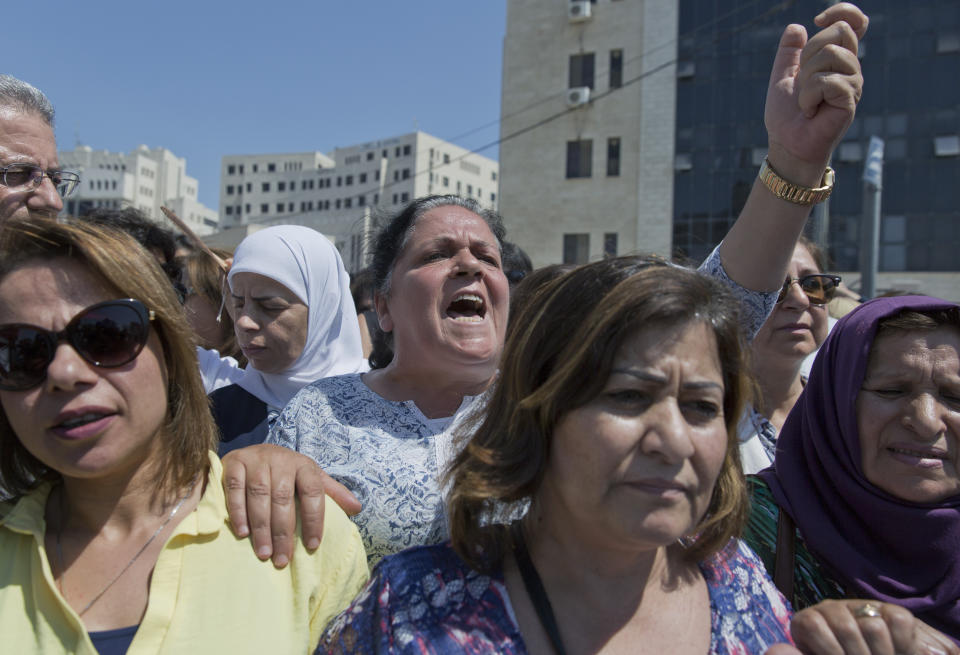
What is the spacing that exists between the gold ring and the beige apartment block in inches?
1122

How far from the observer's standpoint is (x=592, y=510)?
5.53 feet

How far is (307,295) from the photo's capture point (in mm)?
3600

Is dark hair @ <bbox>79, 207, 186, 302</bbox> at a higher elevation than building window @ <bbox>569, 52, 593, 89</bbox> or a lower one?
lower

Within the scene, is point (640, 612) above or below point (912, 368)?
below

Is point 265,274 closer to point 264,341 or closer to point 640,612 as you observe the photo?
point 264,341

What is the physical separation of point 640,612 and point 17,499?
1.48 meters

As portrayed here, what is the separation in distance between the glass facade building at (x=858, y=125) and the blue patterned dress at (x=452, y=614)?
84.8 feet

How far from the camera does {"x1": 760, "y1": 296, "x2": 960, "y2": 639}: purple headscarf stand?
6.99 feet

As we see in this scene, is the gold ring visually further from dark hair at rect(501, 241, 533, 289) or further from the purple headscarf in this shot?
dark hair at rect(501, 241, 533, 289)

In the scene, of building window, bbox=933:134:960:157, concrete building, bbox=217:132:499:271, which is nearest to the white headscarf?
building window, bbox=933:134:960:157

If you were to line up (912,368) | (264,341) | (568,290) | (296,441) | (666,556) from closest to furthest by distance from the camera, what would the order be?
(568,290)
(666,556)
(912,368)
(296,441)
(264,341)

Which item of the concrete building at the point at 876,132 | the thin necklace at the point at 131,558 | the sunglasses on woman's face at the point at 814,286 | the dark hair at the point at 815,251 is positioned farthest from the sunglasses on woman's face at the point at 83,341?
the concrete building at the point at 876,132

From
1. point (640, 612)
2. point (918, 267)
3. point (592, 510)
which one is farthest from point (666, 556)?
point (918, 267)

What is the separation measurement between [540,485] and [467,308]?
113 cm
